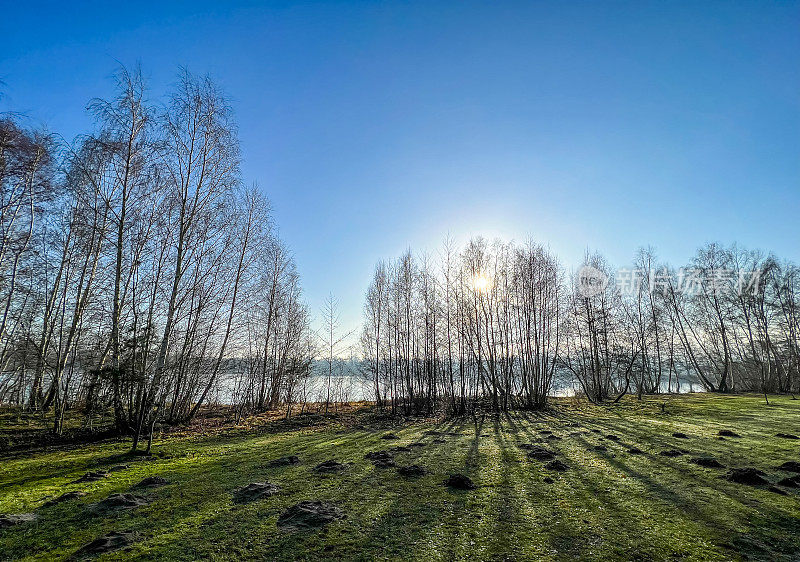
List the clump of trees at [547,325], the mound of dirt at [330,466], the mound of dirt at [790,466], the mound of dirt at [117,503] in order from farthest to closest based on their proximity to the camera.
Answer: the clump of trees at [547,325] < the mound of dirt at [330,466] < the mound of dirt at [790,466] < the mound of dirt at [117,503]

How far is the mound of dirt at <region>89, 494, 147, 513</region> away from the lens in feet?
17.4

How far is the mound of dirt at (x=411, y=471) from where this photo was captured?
7.23 metres

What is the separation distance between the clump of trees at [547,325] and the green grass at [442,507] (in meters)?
10.7

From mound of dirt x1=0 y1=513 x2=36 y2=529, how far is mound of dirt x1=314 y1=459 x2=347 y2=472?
174 inches

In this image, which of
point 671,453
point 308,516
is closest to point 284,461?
point 308,516

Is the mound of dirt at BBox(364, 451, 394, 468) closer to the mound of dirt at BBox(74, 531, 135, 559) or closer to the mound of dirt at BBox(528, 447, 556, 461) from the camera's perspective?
the mound of dirt at BBox(528, 447, 556, 461)

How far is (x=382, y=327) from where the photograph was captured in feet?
82.1

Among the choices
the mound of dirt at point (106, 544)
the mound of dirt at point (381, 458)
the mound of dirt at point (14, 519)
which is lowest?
the mound of dirt at point (381, 458)

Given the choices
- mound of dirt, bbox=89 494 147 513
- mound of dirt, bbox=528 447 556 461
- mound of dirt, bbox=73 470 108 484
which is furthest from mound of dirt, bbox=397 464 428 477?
mound of dirt, bbox=73 470 108 484

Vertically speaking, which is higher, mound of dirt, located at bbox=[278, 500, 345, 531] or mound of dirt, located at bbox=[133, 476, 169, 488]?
mound of dirt, located at bbox=[278, 500, 345, 531]

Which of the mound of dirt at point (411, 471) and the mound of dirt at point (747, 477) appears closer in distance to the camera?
the mound of dirt at point (747, 477)

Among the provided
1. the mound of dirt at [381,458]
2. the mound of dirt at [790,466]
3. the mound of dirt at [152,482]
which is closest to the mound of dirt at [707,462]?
the mound of dirt at [790,466]

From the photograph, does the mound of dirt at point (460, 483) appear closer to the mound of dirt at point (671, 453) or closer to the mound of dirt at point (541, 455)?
the mound of dirt at point (541, 455)

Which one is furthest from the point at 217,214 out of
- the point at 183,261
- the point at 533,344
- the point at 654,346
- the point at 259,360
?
the point at 654,346
